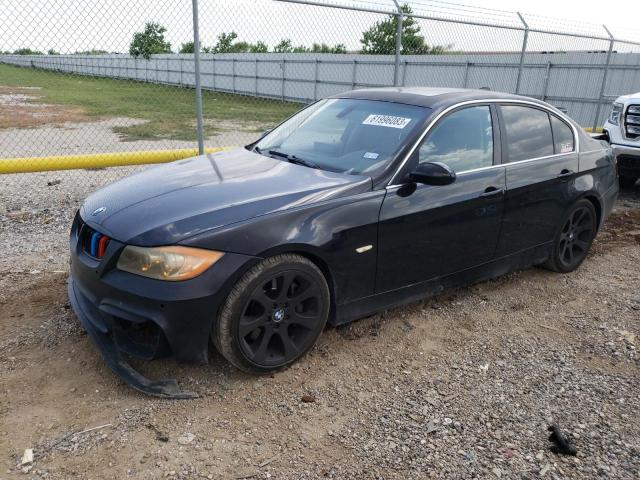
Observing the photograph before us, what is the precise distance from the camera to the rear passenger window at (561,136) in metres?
4.60

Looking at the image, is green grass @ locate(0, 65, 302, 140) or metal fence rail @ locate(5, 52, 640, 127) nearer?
green grass @ locate(0, 65, 302, 140)

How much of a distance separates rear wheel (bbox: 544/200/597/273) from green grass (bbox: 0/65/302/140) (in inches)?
412

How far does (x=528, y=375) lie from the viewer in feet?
11.0

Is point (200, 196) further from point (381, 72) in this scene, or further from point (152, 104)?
point (152, 104)

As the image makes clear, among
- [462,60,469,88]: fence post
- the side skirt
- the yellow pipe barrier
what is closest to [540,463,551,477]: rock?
the side skirt

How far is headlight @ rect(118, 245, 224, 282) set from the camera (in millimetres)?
2768

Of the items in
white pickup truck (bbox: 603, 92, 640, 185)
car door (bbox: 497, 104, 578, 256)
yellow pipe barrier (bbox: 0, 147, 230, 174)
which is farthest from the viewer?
white pickup truck (bbox: 603, 92, 640, 185)

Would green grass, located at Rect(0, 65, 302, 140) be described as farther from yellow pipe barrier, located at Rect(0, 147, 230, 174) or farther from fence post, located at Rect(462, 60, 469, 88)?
yellow pipe barrier, located at Rect(0, 147, 230, 174)

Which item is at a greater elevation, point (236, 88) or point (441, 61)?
point (441, 61)

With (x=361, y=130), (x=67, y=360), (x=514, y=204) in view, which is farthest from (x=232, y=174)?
(x=514, y=204)

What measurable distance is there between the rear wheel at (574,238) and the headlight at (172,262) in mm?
3275

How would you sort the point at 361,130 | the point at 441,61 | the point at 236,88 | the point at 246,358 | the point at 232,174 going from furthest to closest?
the point at 236,88
the point at 441,61
the point at 361,130
the point at 232,174
the point at 246,358

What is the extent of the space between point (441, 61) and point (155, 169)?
18.1 m

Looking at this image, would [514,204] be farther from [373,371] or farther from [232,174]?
[232,174]
